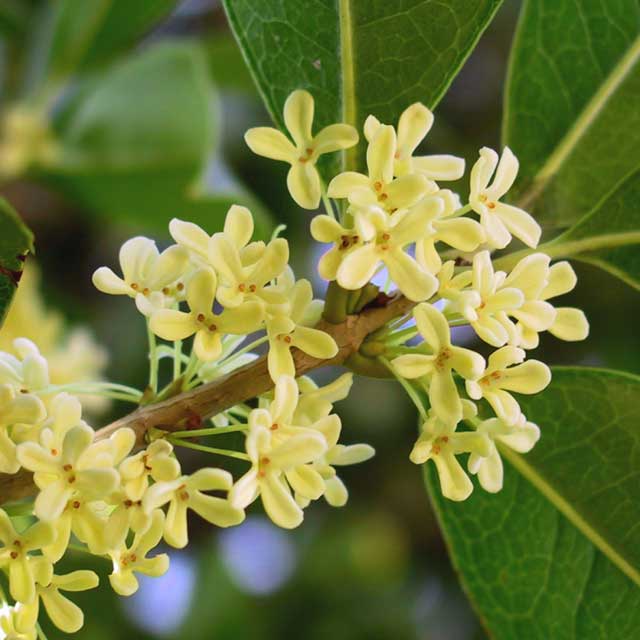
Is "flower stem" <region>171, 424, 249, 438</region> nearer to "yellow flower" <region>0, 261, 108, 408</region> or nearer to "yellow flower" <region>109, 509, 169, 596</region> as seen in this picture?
"yellow flower" <region>109, 509, 169, 596</region>

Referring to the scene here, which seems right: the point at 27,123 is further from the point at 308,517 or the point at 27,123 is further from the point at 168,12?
the point at 308,517

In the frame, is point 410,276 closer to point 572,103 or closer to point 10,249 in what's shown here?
point 10,249

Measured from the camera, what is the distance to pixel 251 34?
1061 millimetres

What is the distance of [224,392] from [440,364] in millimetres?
183

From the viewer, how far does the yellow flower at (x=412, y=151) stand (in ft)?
2.94

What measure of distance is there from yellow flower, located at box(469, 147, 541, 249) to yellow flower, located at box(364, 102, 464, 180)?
0.02 meters

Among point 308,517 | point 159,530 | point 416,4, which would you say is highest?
point 416,4

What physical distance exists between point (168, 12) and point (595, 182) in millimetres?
1261

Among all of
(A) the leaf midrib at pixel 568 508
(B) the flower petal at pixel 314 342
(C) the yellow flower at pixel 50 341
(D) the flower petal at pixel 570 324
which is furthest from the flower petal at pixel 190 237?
(C) the yellow flower at pixel 50 341

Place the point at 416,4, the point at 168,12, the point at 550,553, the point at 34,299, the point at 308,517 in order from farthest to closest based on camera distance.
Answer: the point at 308,517
the point at 168,12
the point at 34,299
the point at 550,553
the point at 416,4

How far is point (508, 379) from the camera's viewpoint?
3.00 feet

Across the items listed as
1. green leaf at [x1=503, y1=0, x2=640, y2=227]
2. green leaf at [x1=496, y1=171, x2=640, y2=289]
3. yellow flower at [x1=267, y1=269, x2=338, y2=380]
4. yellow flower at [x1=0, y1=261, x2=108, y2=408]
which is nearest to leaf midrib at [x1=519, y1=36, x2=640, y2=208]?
green leaf at [x1=503, y1=0, x2=640, y2=227]

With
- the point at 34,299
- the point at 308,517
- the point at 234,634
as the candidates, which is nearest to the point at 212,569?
the point at 234,634

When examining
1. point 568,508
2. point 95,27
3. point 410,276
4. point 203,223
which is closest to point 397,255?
point 410,276
